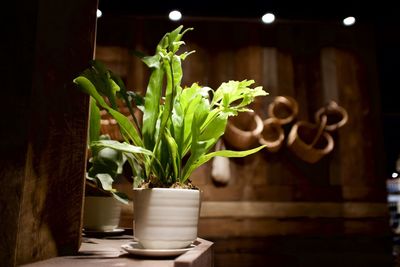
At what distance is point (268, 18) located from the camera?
3148 millimetres

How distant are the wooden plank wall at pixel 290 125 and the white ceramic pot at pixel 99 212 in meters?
1.33

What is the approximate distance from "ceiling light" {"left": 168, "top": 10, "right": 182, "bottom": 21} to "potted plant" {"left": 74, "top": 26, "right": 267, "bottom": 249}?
2.14 metres

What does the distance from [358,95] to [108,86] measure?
2642 mm

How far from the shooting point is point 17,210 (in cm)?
83

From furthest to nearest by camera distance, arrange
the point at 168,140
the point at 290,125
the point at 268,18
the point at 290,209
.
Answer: the point at 268,18 → the point at 290,125 → the point at 290,209 → the point at 168,140

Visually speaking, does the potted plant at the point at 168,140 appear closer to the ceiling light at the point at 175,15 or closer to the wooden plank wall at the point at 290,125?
the wooden plank wall at the point at 290,125

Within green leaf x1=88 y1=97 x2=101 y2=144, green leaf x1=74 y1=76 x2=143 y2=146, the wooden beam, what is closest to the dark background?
the wooden beam

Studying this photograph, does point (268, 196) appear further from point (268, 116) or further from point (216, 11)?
point (216, 11)

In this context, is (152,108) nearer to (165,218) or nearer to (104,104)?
(104,104)

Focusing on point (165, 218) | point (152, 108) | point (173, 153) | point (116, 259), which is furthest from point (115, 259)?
point (152, 108)

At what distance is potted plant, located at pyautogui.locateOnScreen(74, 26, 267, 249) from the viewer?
0.93 m

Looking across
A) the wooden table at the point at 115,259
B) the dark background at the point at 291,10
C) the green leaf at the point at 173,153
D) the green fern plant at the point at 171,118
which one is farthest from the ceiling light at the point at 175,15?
the wooden table at the point at 115,259

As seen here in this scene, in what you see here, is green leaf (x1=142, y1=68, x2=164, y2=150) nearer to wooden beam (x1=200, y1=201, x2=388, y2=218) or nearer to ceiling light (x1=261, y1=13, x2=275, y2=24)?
wooden beam (x1=200, y1=201, x2=388, y2=218)

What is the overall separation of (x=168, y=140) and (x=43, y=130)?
312mm
